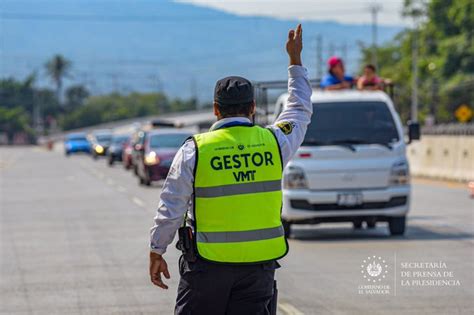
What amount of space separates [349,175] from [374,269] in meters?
3.41

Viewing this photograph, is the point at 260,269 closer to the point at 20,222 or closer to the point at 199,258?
the point at 199,258

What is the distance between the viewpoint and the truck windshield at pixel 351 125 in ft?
52.7

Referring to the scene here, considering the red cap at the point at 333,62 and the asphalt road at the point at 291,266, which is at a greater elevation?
the red cap at the point at 333,62

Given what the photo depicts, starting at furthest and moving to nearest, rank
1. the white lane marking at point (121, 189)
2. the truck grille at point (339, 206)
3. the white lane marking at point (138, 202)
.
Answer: the white lane marking at point (121, 189), the white lane marking at point (138, 202), the truck grille at point (339, 206)

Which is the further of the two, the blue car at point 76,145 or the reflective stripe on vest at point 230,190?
the blue car at point 76,145

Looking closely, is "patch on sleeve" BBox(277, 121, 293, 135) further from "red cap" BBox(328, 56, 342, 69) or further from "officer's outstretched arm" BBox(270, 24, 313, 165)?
"red cap" BBox(328, 56, 342, 69)

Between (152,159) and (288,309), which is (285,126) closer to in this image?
(288,309)

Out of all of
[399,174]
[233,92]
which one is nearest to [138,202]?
[399,174]

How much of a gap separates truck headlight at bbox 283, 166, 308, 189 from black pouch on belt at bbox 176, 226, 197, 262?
376 inches

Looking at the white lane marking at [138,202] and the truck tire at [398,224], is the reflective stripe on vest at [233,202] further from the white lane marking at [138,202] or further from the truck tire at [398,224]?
the white lane marking at [138,202]

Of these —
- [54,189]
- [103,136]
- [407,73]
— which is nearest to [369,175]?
[54,189]

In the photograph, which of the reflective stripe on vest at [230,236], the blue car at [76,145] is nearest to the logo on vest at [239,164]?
the reflective stripe on vest at [230,236]

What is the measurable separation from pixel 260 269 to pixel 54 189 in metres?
25.2

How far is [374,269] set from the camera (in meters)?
12.5
